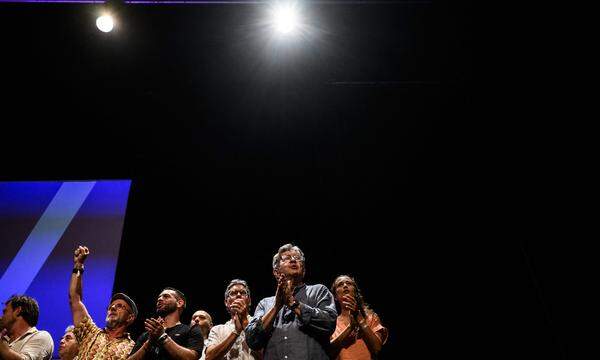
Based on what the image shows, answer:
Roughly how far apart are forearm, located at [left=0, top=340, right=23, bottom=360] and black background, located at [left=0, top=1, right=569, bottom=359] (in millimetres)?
1868

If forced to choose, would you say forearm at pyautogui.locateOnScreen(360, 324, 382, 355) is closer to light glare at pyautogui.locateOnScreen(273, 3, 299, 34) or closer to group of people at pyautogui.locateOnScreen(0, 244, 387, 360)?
group of people at pyautogui.locateOnScreen(0, 244, 387, 360)

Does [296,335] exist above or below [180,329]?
below

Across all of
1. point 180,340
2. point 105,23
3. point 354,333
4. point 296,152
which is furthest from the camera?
point 296,152

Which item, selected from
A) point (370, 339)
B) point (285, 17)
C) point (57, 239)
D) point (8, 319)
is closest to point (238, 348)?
point (370, 339)

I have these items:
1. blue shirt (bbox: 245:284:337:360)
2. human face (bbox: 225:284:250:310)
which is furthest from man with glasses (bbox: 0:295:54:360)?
blue shirt (bbox: 245:284:337:360)

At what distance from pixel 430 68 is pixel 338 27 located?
3.88 ft

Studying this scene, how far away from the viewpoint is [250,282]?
A: 4.66 metres

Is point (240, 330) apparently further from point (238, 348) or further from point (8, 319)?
point (8, 319)

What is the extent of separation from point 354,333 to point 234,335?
2.62 ft

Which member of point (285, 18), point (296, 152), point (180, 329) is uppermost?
point (285, 18)

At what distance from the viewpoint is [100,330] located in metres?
2.86

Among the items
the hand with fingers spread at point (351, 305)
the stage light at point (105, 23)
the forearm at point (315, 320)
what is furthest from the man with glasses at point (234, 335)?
the stage light at point (105, 23)

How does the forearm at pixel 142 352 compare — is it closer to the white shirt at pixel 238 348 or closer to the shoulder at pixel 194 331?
the shoulder at pixel 194 331

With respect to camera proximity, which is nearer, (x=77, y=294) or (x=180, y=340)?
(x=180, y=340)
